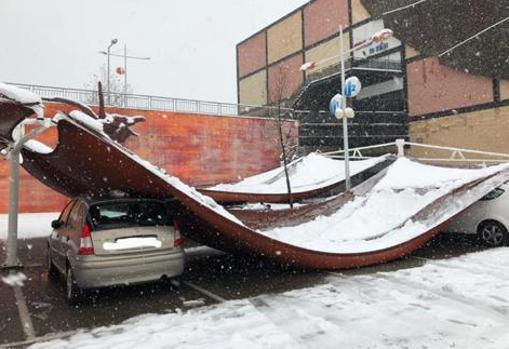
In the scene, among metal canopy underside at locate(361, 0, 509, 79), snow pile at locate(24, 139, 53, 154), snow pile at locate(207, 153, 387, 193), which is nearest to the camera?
snow pile at locate(24, 139, 53, 154)

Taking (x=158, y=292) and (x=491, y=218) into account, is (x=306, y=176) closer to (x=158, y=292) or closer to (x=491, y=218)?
(x=491, y=218)

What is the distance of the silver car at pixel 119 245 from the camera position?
225 inches

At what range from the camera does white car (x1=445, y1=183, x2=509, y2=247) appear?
891 cm

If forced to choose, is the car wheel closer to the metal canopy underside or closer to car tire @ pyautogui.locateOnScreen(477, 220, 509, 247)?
car tire @ pyautogui.locateOnScreen(477, 220, 509, 247)

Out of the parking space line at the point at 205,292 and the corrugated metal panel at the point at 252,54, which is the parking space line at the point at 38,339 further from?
the corrugated metal panel at the point at 252,54

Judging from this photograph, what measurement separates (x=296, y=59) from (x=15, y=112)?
34.5 metres

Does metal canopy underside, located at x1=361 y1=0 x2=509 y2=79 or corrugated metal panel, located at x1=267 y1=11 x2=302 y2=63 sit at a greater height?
corrugated metal panel, located at x1=267 y1=11 x2=302 y2=63

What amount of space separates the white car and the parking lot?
336 millimetres

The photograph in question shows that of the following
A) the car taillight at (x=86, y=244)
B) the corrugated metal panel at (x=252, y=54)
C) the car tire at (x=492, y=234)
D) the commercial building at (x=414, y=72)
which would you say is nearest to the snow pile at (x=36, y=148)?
the car taillight at (x=86, y=244)

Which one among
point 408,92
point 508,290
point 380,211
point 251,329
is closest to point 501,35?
point 408,92

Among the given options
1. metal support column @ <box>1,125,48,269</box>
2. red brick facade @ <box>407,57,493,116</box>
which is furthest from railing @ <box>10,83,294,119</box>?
metal support column @ <box>1,125,48,269</box>

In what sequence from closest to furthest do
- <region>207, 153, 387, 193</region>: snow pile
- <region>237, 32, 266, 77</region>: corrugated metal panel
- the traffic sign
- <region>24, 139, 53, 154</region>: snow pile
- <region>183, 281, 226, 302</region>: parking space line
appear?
1. <region>183, 281, 226, 302</region>: parking space line
2. <region>24, 139, 53, 154</region>: snow pile
3. the traffic sign
4. <region>207, 153, 387, 193</region>: snow pile
5. <region>237, 32, 266, 77</region>: corrugated metal panel

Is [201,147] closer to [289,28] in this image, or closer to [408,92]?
[408,92]

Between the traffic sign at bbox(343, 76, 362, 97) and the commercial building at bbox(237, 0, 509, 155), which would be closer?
the traffic sign at bbox(343, 76, 362, 97)
